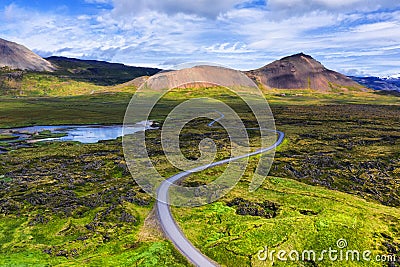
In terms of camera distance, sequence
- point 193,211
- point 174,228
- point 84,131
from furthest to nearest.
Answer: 1. point 84,131
2. point 193,211
3. point 174,228

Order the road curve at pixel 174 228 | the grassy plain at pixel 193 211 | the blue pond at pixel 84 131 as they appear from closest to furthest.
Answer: the road curve at pixel 174 228 < the grassy plain at pixel 193 211 < the blue pond at pixel 84 131

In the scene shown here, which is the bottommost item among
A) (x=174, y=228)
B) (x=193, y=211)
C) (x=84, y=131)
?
(x=174, y=228)

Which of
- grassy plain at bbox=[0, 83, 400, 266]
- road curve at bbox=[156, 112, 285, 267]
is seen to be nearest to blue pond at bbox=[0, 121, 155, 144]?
grassy plain at bbox=[0, 83, 400, 266]

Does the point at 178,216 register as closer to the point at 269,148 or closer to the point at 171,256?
the point at 171,256

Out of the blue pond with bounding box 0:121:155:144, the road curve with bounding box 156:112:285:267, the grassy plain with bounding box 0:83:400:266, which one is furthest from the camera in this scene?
the blue pond with bounding box 0:121:155:144

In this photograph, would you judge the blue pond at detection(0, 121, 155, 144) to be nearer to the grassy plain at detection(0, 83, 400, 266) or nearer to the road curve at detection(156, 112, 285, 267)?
the grassy plain at detection(0, 83, 400, 266)

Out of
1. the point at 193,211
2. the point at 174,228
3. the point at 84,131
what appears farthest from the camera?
the point at 84,131

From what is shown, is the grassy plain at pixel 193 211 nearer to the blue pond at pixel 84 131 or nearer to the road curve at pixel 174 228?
the road curve at pixel 174 228

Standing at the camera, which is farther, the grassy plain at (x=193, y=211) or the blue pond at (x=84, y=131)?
the blue pond at (x=84, y=131)

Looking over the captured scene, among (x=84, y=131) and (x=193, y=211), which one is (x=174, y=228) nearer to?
(x=193, y=211)

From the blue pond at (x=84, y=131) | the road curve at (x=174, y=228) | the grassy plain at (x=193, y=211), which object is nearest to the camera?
the road curve at (x=174, y=228)

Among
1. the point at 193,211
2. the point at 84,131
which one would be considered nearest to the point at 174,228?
the point at 193,211

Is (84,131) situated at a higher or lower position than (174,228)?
higher

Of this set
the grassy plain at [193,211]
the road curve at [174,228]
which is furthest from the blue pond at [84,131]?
the road curve at [174,228]
